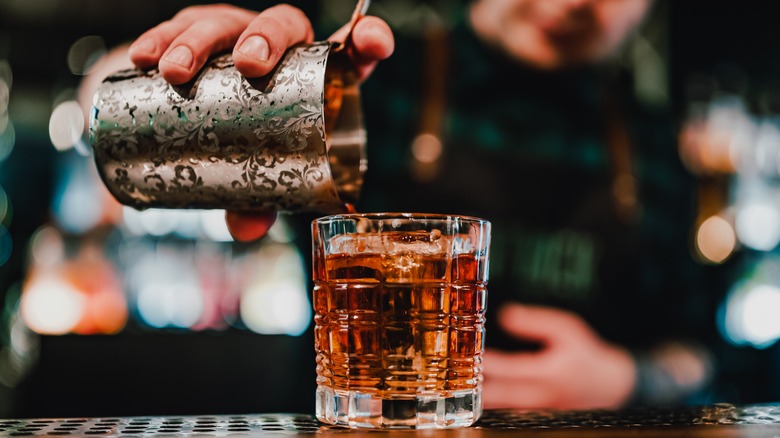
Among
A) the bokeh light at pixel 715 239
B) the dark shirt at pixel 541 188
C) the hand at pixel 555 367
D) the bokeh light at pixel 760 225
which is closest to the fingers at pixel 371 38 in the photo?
the hand at pixel 555 367

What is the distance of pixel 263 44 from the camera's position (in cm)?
110

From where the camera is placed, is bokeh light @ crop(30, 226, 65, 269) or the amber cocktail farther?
bokeh light @ crop(30, 226, 65, 269)

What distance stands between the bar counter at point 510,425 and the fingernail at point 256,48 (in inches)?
19.7

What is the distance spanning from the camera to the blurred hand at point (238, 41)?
110cm

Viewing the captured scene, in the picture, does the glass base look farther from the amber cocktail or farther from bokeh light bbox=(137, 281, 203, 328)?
bokeh light bbox=(137, 281, 203, 328)

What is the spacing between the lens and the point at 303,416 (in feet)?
3.76

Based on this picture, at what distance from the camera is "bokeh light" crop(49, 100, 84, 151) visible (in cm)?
446

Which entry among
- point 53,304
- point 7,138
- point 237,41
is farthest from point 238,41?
point 7,138

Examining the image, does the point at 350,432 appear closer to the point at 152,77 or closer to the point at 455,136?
the point at 152,77

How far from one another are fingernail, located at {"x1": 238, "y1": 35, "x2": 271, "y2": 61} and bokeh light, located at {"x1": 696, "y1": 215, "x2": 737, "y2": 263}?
14.9 ft

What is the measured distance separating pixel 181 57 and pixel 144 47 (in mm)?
120

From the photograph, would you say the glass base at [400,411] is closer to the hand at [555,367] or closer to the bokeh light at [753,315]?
the hand at [555,367]

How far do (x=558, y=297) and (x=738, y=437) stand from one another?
1721 millimetres

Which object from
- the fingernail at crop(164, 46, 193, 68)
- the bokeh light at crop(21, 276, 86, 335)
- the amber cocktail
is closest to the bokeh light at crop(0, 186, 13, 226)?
the bokeh light at crop(21, 276, 86, 335)
